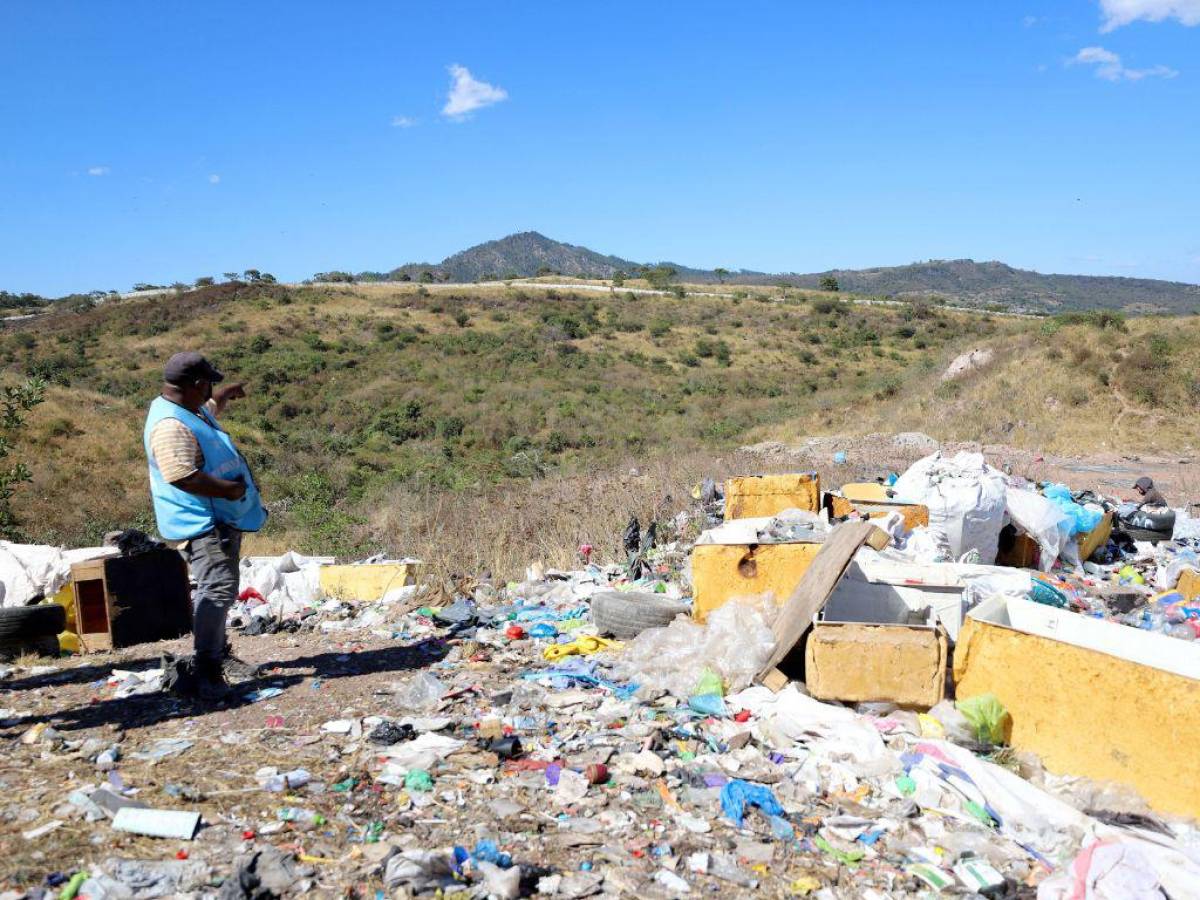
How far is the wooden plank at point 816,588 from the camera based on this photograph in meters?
3.92

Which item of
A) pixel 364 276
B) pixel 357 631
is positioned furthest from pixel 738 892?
pixel 364 276

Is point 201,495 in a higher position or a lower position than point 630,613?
Result: higher

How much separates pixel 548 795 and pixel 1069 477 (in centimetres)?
1100

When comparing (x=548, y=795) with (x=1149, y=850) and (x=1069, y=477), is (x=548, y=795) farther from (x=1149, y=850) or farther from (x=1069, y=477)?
(x=1069, y=477)

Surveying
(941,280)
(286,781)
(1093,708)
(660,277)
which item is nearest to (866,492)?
(1093,708)

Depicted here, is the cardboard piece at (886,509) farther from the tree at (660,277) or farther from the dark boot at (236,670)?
the tree at (660,277)

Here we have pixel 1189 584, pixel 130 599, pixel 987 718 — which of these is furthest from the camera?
pixel 1189 584

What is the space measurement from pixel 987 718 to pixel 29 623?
5226 mm

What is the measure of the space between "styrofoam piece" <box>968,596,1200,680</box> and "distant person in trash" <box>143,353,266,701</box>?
3.44m

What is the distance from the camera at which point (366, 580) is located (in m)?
6.43

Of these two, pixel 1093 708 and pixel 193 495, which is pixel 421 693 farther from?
pixel 1093 708

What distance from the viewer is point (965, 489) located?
601 cm


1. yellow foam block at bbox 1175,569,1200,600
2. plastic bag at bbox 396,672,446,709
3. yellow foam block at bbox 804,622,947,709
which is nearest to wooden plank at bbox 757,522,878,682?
yellow foam block at bbox 804,622,947,709

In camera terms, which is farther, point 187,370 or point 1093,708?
point 187,370
